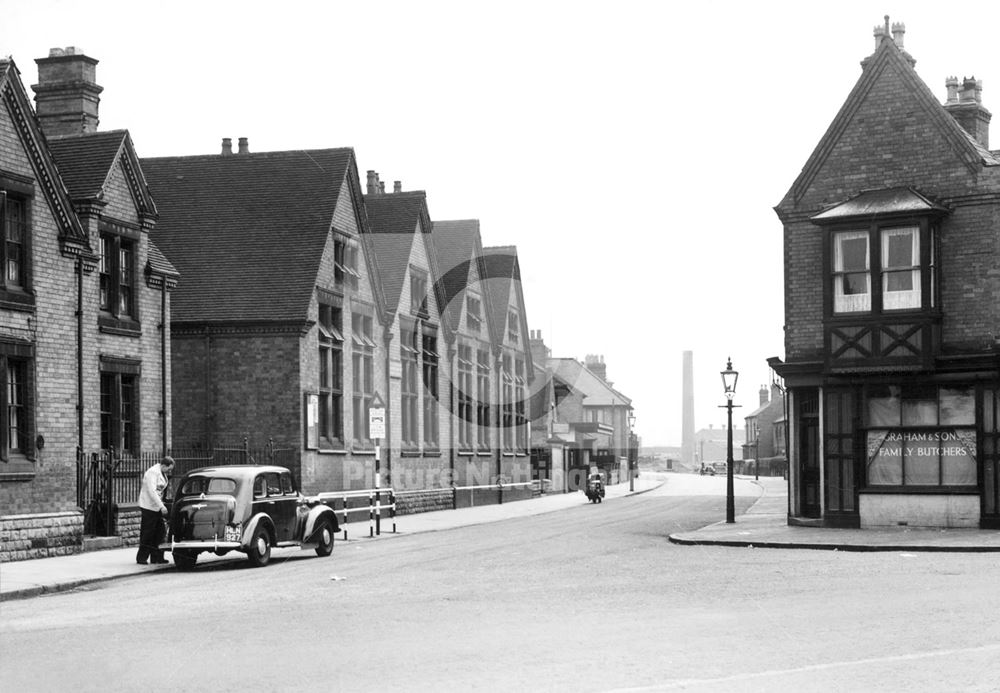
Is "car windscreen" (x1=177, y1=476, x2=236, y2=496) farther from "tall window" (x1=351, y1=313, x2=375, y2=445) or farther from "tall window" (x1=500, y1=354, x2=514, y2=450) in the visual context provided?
"tall window" (x1=500, y1=354, x2=514, y2=450)

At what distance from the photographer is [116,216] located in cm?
2936

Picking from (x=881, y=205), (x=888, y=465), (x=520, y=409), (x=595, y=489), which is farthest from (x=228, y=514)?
(x=520, y=409)

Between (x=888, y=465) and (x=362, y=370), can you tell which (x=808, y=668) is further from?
(x=362, y=370)

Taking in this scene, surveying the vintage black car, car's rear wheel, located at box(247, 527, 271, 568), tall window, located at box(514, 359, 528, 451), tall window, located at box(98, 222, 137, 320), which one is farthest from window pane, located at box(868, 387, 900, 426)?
tall window, located at box(514, 359, 528, 451)

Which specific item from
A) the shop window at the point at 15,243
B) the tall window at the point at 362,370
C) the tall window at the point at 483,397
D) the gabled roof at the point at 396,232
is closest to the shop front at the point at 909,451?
the tall window at the point at 362,370

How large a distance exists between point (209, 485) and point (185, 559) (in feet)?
4.18

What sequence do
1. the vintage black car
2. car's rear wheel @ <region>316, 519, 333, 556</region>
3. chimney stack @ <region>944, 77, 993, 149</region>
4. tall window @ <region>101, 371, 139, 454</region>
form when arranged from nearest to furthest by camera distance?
the vintage black car < car's rear wheel @ <region>316, 519, 333, 556</region> < tall window @ <region>101, 371, 139, 454</region> < chimney stack @ <region>944, 77, 993, 149</region>

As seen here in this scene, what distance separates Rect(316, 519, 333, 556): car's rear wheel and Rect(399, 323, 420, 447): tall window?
19097mm

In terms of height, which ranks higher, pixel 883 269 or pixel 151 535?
pixel 883 269

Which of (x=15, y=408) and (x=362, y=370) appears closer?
(x=15, y=408)

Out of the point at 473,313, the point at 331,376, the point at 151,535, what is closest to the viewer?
the point at 151,535

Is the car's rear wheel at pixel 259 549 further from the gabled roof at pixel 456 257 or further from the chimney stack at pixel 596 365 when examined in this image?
the chimney stack at pixel 596 365

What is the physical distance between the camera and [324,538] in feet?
81.3

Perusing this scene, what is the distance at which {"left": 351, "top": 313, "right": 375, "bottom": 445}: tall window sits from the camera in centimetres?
4022
